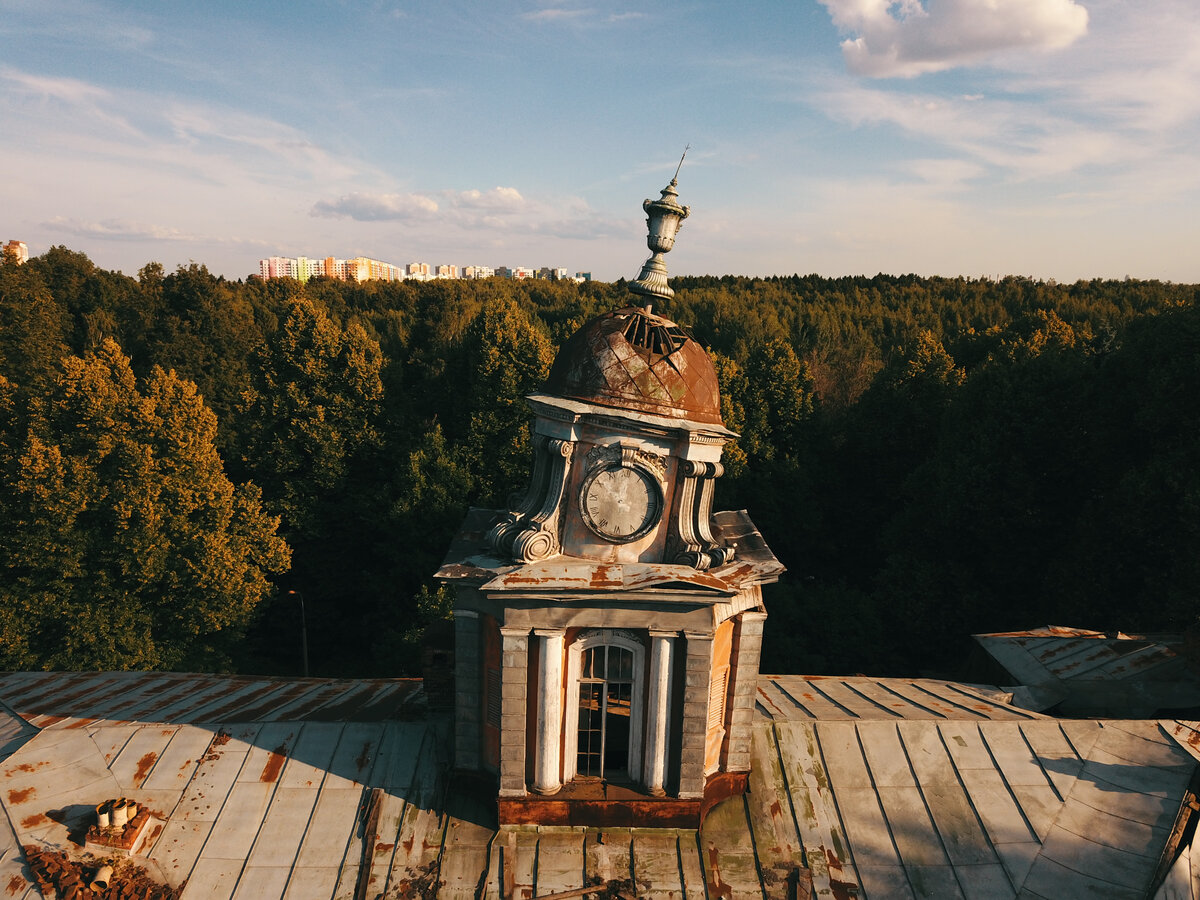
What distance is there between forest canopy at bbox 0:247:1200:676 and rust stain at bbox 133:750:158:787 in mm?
11123

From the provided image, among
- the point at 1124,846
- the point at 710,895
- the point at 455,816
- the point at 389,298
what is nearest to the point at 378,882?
the point at 455,816

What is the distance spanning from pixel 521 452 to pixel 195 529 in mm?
11632

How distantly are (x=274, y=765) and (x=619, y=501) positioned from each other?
7334 millimetres

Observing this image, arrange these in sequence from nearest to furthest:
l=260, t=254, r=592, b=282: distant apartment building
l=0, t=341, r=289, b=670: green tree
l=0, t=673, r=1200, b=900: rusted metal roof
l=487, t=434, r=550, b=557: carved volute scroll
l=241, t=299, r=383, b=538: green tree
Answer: l=0, t=673, r=1200, b=900: rusted metal roof → l=487, t=434, r=550, b=557: carved volute scroll → l=0, t=341, r=289, b=670: green tree → l=241, t=299, r=383, b=538: green tree → l=260, t=254, r=592, b=282: distant apartment building

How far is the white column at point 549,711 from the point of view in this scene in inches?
418

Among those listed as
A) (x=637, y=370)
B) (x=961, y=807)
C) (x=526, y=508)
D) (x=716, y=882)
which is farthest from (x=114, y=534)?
(x=961, y=807)

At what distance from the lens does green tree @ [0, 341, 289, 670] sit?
20.6 metres

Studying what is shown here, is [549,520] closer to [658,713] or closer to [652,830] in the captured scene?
[658,713]

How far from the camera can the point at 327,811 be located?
11180 millimetres

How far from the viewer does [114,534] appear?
21375mm

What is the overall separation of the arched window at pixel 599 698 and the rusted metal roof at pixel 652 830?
3.12ft

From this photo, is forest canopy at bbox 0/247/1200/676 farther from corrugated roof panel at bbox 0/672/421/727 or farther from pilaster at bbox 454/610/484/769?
pilaster at bbox 454/610/484/769

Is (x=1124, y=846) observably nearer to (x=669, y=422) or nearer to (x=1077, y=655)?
(x=1077, y=655)

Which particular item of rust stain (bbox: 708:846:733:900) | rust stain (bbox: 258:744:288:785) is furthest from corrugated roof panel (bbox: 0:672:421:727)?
rust stain (bbox: 708:846:733:900)
